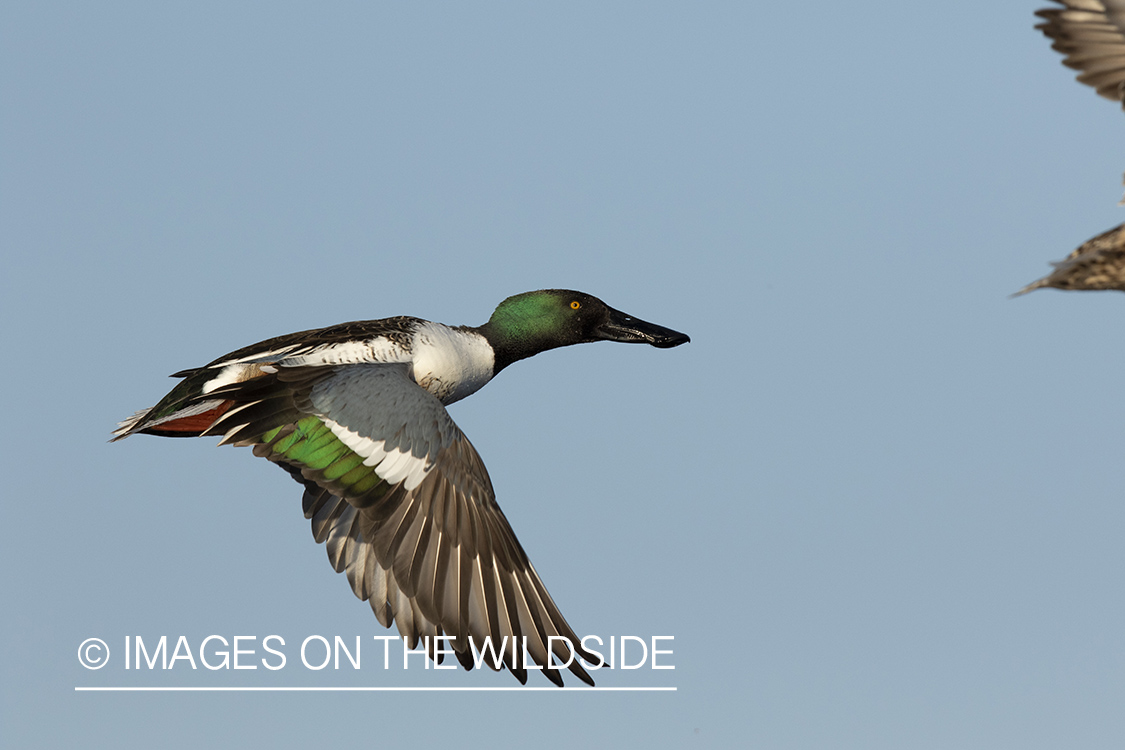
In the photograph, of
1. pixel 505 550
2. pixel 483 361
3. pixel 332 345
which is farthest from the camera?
pixel 483 361

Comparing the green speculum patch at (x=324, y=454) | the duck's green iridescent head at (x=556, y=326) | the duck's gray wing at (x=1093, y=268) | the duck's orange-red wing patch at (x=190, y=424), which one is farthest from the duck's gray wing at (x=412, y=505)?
the duck's gray wing at (x=1093, y=268)

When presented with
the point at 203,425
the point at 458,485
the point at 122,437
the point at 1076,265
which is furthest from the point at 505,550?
the point at 1076,265

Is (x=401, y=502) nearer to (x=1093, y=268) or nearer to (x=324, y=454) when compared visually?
(x=324, y=454)

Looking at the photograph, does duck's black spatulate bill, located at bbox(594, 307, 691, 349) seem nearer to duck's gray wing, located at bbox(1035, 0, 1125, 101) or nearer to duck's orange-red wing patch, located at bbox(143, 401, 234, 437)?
duck's orange-red wing patch, located at bbox(143, 401, 234, 437)

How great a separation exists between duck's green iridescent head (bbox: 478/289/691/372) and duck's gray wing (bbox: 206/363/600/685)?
5.87 ft

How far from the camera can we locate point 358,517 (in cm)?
671

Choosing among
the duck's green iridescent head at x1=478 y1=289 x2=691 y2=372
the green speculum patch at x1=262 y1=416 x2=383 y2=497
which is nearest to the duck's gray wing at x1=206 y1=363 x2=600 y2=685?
the green speculum patch at x1=262 y1=416 x2=383 y2=497

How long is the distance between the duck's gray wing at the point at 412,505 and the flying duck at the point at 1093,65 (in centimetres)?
324

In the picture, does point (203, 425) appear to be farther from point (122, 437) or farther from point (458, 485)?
point (458, 485)

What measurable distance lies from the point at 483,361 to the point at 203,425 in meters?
2.00

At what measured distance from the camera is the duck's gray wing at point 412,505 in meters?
6.37

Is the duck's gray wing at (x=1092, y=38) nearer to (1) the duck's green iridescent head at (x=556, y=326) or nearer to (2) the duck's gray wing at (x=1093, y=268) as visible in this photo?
(2) the duck's gray wing at (x=1093, y=268)

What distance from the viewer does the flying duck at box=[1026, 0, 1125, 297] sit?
6129mm

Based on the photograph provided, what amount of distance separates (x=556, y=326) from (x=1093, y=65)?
4.04 meters
